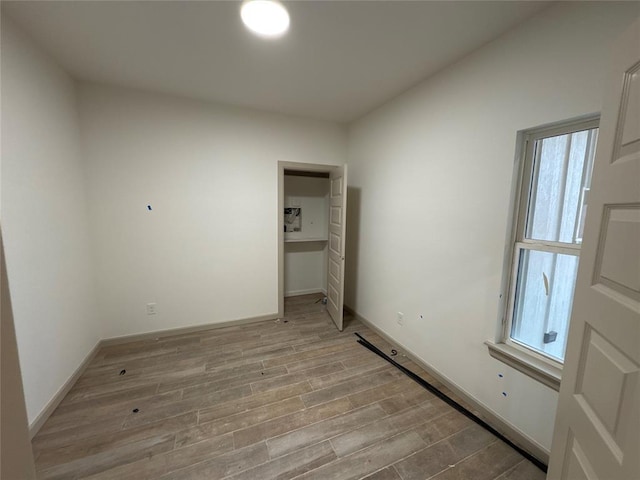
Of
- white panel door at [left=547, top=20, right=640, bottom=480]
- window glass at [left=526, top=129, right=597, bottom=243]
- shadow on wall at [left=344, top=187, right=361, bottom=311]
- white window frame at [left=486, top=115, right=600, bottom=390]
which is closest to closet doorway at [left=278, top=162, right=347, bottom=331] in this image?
shadow on wall at [left=344, top=187, right=361, bottom=311]

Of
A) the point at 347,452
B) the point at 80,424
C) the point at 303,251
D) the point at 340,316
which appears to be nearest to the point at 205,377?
the point at 80,424

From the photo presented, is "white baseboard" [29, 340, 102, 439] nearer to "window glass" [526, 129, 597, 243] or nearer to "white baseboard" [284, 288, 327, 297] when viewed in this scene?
"white baseboard" [284, 288, 327, 297]

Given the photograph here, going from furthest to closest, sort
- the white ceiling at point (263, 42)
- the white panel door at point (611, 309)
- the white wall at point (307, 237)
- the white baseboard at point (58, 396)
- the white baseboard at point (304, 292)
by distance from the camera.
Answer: the white baseboard at point (304, 292)
the white wall at point (307, 237)
the white baseboard at point (58, 396)
the white ceiling at point (263, 42)
the white panel door at point (611, 309)

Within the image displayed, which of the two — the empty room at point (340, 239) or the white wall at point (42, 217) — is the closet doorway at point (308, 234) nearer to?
the empty room at point (340, 239)

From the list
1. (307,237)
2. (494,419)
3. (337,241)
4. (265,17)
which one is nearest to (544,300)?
(494,419)

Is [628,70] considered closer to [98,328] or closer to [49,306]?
[49,306]

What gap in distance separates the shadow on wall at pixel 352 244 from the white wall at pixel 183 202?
0.72 meters

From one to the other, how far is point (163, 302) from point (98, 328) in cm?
61

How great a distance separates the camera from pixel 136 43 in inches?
70.0

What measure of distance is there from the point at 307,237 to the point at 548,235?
10.2ft

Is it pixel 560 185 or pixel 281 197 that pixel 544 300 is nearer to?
pixel 560 185

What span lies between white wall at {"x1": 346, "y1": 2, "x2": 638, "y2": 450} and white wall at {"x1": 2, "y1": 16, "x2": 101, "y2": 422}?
2912 mm

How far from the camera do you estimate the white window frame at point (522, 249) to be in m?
1.44

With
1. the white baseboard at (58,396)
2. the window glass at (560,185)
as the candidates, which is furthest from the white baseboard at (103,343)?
the window glass at (560,185)
